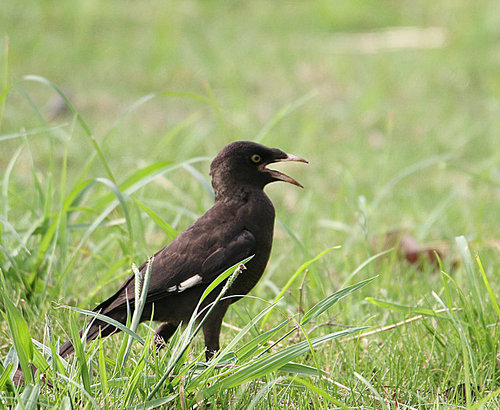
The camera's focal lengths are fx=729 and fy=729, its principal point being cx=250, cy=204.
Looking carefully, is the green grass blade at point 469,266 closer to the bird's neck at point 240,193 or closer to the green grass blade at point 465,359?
the green grass blade at point 465,359

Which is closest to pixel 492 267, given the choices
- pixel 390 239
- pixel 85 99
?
pixel 390 239

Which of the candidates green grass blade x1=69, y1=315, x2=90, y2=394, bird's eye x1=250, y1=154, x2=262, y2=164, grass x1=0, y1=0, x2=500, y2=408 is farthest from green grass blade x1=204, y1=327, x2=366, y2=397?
bird's eye x1=250, y1=154, x2=262, y2=164

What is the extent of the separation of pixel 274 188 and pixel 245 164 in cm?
288

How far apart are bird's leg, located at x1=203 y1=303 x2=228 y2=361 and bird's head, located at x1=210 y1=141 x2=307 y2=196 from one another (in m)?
0.50

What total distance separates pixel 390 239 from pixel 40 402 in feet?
8.36

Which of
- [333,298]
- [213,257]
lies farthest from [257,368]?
[213,257]

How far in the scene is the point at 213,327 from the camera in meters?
2.70

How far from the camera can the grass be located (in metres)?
2.37

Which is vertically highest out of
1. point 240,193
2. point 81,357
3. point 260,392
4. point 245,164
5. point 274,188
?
point 245,164

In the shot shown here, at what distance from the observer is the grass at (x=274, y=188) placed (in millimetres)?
2371

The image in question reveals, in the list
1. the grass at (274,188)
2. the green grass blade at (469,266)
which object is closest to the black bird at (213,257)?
the grass at (274,188)

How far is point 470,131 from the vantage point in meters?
6.62

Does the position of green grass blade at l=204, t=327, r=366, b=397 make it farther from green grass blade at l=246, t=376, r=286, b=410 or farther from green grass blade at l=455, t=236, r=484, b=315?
green grass blade at l=455, t=236, r=484, b=315

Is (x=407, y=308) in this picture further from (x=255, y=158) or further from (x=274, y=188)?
(x=274, y=188)
